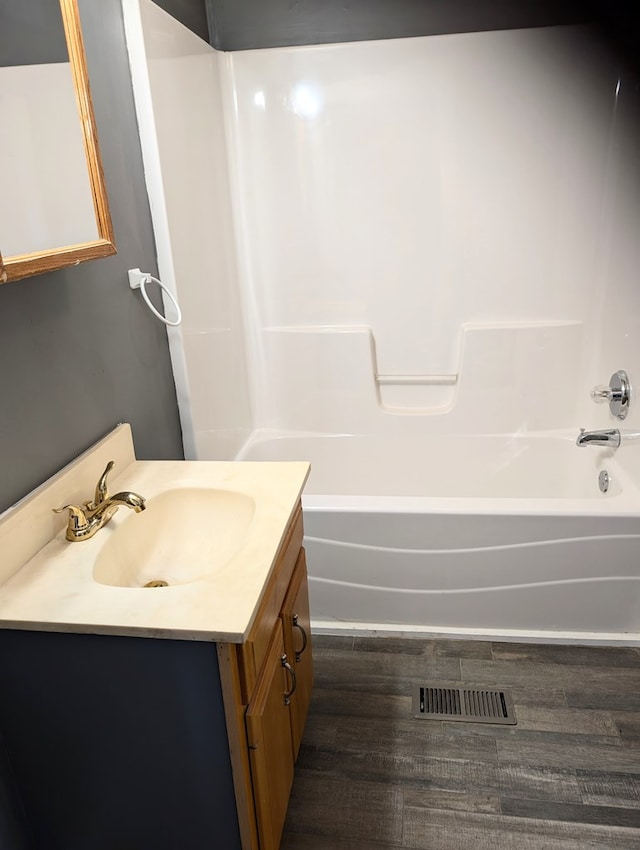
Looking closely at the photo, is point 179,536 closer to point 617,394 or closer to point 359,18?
point 617,394

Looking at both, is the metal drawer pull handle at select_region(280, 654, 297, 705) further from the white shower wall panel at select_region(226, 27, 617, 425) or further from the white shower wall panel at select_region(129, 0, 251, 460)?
the white shower wall panel at select_region(226, 27, 617, 425)

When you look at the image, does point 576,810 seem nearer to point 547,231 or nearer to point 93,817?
point 93,817

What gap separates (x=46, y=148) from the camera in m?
1.25

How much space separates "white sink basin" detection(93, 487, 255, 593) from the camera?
4.43ft

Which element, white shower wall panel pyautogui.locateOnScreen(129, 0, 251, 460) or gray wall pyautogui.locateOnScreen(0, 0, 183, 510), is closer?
gray wall pyautogui.locateOnScreen(0, 0, 183, 510)

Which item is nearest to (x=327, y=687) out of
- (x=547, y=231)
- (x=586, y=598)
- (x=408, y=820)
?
(x=408, y=820)

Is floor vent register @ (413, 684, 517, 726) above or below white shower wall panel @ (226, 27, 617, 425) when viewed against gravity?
below

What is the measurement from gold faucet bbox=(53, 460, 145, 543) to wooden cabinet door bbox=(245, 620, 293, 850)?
0.40 metres

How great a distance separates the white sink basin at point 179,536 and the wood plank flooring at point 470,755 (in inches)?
27.6

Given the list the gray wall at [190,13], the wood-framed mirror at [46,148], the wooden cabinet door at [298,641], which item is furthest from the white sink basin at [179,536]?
the gray wall at [190,13]

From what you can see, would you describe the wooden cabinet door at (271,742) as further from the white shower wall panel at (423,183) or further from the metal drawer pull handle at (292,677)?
the white shower wall panel at (423,183)

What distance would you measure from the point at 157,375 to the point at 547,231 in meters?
1.64

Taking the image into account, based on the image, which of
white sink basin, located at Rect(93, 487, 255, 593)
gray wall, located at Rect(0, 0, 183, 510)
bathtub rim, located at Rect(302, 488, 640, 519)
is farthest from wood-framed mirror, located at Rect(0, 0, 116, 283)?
bathtub rim, located at Rect(302, 488, 640, 519)

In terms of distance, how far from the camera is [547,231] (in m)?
2.51
